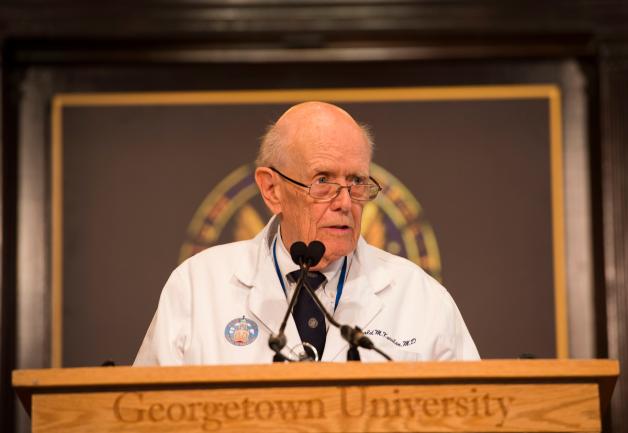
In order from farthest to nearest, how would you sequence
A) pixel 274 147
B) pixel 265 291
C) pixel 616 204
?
pixel 616 204
pixel 274 147
pixel 265 291

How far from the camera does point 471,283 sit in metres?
4.55

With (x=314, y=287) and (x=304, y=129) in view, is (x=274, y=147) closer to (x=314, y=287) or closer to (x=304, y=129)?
(x=304, y=129)

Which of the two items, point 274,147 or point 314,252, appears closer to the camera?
point 314,252

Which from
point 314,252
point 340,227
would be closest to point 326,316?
point 314,252

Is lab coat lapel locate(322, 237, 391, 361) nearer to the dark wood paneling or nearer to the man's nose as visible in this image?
the man's nose

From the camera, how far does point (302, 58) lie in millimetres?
4512

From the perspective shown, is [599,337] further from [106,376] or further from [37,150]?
[106,376]

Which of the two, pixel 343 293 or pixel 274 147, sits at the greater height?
pixel 274 147

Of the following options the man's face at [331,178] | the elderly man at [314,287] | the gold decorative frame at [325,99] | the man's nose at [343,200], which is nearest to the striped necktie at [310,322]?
the elderly man at [314,287]

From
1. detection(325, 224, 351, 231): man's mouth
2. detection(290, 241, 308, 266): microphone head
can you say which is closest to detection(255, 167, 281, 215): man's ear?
detection(325, 224, 351, 231): man's mouth

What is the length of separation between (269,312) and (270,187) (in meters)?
0.43

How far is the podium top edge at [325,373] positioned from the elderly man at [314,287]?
2.77 feet

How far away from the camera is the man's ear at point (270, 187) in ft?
10.7

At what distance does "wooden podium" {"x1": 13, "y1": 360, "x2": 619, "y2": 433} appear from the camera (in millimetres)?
2074
